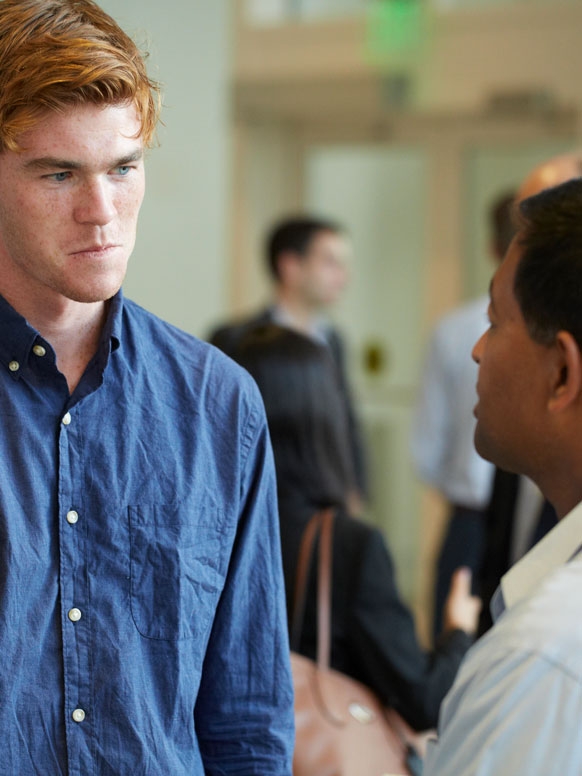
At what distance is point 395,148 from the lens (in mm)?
5723

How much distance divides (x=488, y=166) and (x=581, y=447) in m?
4.52

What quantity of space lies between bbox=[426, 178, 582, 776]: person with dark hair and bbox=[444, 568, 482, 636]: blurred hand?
71 cm

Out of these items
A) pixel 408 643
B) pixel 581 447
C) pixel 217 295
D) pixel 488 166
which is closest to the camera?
pixel 581 447

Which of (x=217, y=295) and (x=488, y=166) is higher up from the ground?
(x=488, y=166)

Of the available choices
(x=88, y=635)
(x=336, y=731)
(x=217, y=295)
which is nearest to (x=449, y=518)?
(x=217, y=295)

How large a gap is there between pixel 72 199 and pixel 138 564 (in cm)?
41

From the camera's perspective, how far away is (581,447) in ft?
3.91

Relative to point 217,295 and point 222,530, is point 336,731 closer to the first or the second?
point 222,530

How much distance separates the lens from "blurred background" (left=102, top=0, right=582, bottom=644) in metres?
5.18

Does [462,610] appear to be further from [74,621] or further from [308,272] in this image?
[308,272]

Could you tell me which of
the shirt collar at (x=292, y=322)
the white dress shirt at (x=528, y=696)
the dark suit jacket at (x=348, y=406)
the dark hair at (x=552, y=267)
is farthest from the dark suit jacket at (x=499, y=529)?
the shirt collar at (x=292, y=322)

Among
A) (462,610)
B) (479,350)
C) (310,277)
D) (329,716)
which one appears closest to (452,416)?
(310,277)

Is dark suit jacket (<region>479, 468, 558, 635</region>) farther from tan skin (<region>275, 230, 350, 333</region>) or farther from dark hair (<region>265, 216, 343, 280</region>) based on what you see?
dark hair (<region>265, 216, 343, 280</region>)

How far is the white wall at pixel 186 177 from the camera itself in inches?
142
